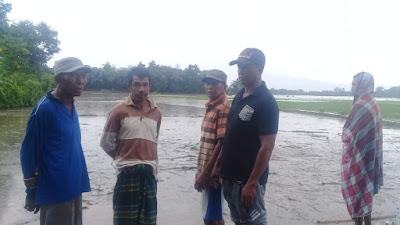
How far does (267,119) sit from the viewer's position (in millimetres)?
2711

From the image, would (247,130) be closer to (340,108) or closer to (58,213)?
(58,213)

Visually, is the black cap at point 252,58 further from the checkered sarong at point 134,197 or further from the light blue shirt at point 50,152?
the light blue shirt at point 50,152

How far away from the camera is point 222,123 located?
3.34 metres

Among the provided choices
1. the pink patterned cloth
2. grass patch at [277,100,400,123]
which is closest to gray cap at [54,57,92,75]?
the pink patterned cloth

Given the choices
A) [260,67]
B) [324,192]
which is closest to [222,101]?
[260,67]

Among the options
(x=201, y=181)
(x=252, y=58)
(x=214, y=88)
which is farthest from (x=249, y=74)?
(x=201, y=181)

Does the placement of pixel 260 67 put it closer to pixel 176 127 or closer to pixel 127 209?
pixel 127 209

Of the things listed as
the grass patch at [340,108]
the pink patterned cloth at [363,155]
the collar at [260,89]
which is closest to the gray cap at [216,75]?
the collar at [260,89]

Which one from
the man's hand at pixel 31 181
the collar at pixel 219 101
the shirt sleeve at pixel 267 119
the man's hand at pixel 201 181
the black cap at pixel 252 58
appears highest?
the black cap at pixel 252 58

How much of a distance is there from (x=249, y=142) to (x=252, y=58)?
0.66 meters

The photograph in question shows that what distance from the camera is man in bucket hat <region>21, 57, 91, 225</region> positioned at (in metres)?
2.66

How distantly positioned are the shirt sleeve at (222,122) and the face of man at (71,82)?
1241 millimetres

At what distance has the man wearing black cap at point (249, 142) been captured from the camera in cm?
272

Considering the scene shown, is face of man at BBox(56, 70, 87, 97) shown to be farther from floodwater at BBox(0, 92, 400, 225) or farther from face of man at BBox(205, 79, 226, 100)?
floodwater at BBox(0, 92, 400, 225)
